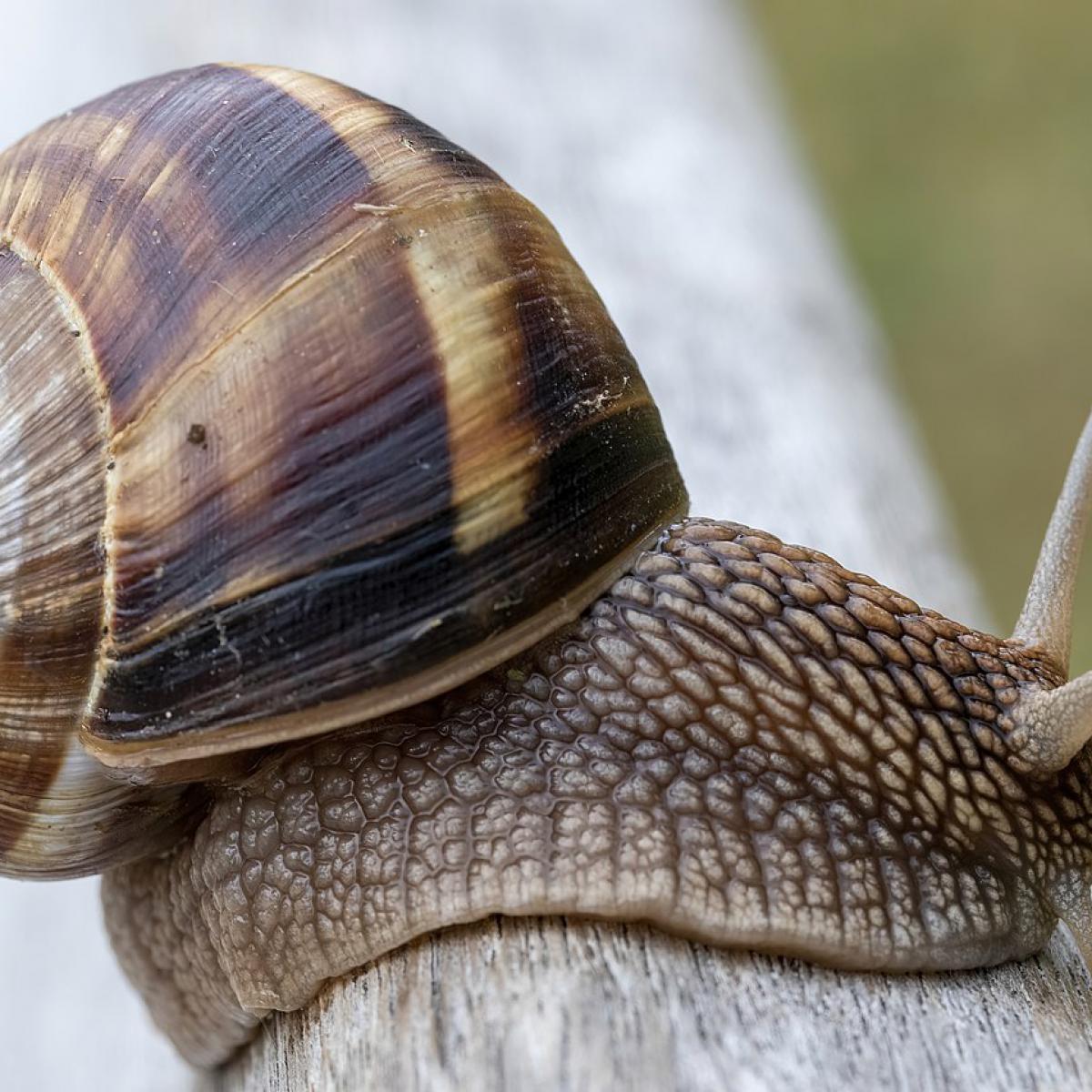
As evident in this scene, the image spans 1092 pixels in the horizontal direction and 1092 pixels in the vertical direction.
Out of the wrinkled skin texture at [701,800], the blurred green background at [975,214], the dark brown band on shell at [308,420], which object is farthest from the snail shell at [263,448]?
the blurred green background at [975,214]

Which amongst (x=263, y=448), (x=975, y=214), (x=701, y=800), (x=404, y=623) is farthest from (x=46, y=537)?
(x=975, y=214)

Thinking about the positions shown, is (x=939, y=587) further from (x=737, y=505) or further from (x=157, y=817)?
(x=157, y=817)

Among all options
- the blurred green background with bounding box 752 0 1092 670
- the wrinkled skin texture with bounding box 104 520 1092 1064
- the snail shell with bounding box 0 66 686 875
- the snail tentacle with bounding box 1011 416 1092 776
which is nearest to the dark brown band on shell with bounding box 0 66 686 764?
the snail shell with bounding box 0 66 686 875

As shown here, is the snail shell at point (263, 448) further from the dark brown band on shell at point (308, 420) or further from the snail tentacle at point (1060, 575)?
the snail tentacle at point (1060, 575)

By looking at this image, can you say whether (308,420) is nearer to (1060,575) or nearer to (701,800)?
(701,800)

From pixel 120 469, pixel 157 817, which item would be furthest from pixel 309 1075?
pixel 120 469

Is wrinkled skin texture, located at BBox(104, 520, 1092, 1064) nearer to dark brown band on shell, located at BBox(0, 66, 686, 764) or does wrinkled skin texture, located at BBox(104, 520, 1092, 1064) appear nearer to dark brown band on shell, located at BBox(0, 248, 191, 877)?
dark brown band on shell, located at BBox(0, 66, 686, 764)
